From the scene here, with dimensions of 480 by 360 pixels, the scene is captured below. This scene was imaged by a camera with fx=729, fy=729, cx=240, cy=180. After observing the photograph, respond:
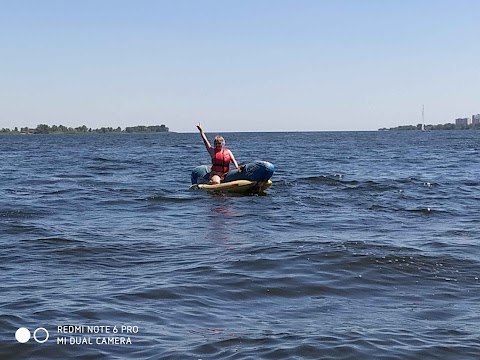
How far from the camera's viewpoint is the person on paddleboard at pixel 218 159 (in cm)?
1739

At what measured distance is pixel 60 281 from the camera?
7590mm

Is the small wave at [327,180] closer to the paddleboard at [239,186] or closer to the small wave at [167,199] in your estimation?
the paddleboard at [239,186]

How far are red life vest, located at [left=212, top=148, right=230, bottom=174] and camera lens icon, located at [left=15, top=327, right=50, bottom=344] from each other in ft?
38.8

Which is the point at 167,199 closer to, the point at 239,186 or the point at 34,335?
the point at 239,186

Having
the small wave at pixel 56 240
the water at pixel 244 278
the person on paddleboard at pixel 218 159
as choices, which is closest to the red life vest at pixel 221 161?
the person on paddleboard at pixel 218 159

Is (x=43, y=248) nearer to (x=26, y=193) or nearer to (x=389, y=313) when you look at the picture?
(x=389, y=313)

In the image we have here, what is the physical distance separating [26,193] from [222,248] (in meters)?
9.48

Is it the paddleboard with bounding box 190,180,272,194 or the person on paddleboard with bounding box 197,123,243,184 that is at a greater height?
the person on paddleboard with bounding box 197,123,243,184

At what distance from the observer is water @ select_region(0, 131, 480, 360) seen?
5.62 m

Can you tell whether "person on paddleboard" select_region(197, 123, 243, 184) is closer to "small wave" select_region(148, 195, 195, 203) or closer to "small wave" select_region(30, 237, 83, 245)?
"small wave" select_region(148, 195, 195, 203)

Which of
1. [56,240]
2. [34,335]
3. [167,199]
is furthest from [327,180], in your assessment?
[34,335]

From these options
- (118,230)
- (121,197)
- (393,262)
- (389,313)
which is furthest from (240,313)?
(121,197)

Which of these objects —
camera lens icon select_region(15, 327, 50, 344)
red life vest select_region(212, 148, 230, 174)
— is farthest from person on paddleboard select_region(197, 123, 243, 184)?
camera lens icon select_region(15, 327, 50, 344)

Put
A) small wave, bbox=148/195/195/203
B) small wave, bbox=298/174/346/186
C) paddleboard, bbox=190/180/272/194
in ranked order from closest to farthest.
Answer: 1. small wave, bbox=148/195/195/203
2. paddleboard, bbox=190/180/272/194
3. small wave, bbox=298/174/346/186
